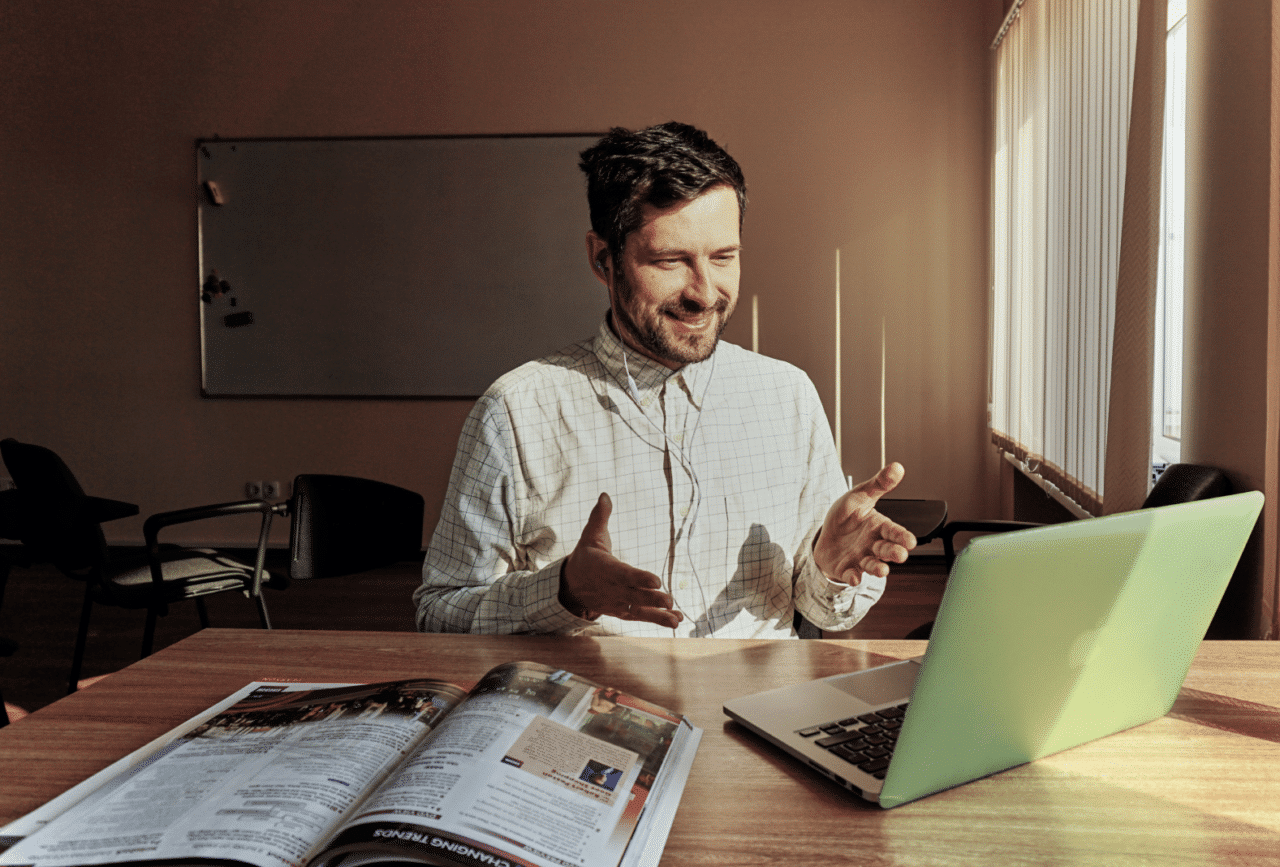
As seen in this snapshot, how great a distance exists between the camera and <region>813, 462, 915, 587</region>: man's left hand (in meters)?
1.02

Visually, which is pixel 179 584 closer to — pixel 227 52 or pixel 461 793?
pixel 461 793

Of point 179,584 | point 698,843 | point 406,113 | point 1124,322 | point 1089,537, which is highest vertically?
point 406,113

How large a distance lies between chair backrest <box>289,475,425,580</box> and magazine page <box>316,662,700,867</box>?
1190 millimetres

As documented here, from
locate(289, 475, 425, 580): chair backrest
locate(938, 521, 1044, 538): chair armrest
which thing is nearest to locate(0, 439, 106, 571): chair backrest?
locate(289, 475, 425, 580): chair backrest

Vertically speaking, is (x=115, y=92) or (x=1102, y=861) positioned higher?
(x=115, y=92)

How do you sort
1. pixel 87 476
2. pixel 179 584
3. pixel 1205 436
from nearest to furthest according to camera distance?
pixel 1205 436, pixel 179 584, pixel 87 476

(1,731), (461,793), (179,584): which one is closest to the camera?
(461,793)

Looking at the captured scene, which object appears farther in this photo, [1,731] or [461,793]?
[1,731]

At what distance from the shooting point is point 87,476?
478 cm

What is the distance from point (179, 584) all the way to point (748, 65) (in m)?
3.49

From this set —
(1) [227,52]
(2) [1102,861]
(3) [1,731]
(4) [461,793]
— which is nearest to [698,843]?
(4) [461,793]

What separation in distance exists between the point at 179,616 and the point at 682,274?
322 centimetres

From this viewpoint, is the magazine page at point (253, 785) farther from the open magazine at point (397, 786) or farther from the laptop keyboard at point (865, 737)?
the laptop keyboard at point (865, 737)

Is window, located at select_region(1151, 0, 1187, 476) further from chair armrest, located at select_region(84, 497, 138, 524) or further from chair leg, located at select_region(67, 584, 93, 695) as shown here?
chair leg, located at select_region(67, 584, 93, 695)
